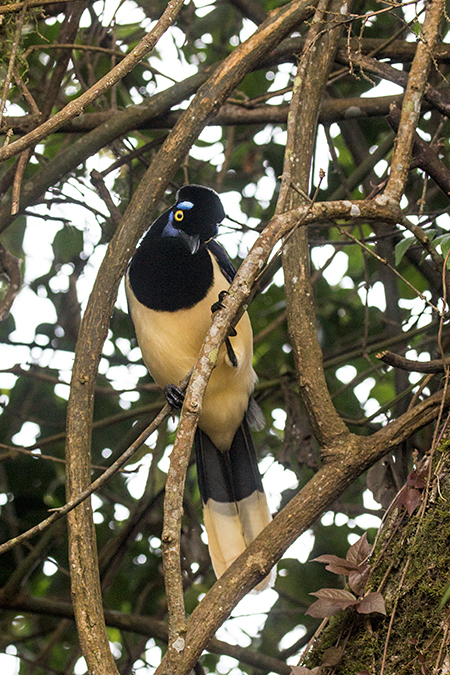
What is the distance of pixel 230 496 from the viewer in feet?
9.62

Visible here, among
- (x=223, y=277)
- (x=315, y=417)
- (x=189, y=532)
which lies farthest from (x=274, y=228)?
(x=189, y=532)

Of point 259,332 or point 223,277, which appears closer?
point 223,277

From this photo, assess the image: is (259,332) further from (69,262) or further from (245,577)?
(245,577)

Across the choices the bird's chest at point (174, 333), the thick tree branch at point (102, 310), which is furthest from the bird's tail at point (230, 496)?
the thick tree branch at point (102, 310)

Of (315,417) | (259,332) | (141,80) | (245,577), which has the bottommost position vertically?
(245,577)

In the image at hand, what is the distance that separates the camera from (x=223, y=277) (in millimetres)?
2783

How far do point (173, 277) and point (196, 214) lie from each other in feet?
0.88

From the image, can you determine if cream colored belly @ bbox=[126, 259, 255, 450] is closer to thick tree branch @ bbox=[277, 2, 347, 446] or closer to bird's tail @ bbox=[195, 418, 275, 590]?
bird's tail @ bbox=[195, 418, 275, 590]

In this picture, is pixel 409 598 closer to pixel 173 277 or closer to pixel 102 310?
pixel 102 310

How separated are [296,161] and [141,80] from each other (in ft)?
4.88

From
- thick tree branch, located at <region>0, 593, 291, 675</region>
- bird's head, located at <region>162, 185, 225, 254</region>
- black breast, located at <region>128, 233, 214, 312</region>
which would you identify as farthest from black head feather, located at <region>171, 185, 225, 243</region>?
thick tree branch, located at <region>0, 593, 291, 675</region>

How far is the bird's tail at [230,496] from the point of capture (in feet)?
9.22

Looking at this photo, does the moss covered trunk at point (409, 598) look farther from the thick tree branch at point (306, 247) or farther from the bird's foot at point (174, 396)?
the bird's foot at point (174, 396)

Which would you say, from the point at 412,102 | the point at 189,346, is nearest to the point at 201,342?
the point at 189,346
